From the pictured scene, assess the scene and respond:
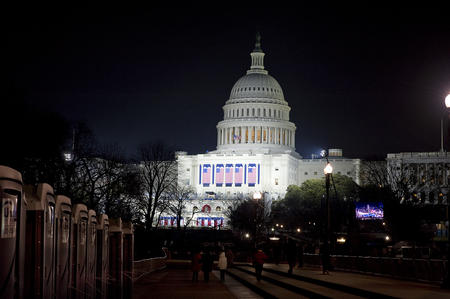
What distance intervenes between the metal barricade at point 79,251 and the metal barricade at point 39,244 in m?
2.54

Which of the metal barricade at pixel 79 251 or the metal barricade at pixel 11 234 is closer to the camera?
the metal barricade at pixel 11 234

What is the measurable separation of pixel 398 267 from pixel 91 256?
1984 centimetres

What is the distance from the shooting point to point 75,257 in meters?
15.4

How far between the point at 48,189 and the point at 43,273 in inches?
59.2

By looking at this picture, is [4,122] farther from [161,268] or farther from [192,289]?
[192,289]

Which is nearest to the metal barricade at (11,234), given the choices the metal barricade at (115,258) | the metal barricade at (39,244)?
the metal barricade at (39,244)

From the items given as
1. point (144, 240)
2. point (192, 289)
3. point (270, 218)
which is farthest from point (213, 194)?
point (192, 289)

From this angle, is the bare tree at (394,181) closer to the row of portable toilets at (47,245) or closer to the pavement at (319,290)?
the pavement at (319,290)

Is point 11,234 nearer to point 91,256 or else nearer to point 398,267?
point 91,256

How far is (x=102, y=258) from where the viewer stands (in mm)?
19703

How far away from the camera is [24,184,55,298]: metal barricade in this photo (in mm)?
11367

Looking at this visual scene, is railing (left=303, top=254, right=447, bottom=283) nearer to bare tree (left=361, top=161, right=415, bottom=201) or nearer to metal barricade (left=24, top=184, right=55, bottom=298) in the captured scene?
metal barricade (left=24, top=184, right=55, bottom=298)

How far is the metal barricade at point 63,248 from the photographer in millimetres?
13352

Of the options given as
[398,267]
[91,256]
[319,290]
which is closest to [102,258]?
[91,256]
